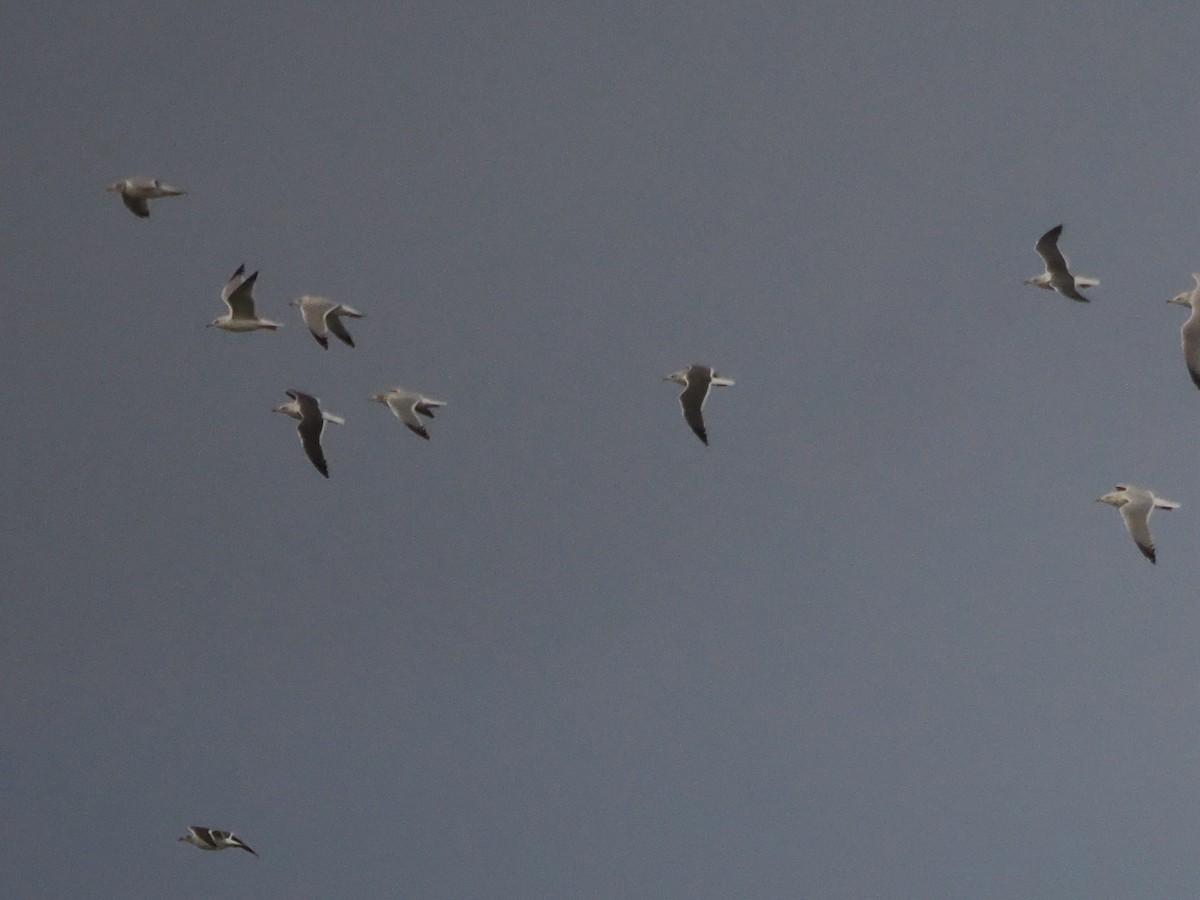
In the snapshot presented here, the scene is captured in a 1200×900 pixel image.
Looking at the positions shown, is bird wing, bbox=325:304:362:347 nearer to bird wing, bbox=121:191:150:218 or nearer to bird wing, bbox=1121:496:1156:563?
bird wing, bbox=121:191:150:218

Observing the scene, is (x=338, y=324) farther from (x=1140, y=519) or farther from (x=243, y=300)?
(x=1140, y=519)

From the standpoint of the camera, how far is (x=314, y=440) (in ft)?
114

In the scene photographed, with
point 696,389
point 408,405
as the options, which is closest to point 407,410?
point 408,405

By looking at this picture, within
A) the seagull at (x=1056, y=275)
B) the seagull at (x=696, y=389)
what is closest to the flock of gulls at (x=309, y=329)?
the seagull at (x=696, y=389)

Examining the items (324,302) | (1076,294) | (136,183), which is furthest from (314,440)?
(1076,294)

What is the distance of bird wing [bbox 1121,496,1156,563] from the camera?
1313 inches

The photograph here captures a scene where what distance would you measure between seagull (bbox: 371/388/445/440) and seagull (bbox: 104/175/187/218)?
5633mm

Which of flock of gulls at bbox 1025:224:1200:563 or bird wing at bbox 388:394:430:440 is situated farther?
bird wing at bbox 388:394:430:440

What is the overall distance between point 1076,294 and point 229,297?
1400 centimetres

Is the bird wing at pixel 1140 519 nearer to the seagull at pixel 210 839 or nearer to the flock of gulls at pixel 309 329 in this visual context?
the flock of gulls at pixel 309 329

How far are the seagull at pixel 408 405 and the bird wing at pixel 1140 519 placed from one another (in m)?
11.9

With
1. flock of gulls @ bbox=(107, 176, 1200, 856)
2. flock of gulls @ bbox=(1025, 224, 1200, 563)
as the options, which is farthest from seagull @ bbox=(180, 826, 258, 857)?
flock of gulls @ bbox=(1025, 224, 1200, 563)

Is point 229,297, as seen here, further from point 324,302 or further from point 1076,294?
point 1076,294

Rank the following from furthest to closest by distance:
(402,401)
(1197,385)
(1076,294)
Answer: (402,401) < (1076,294) < (1197,385)
